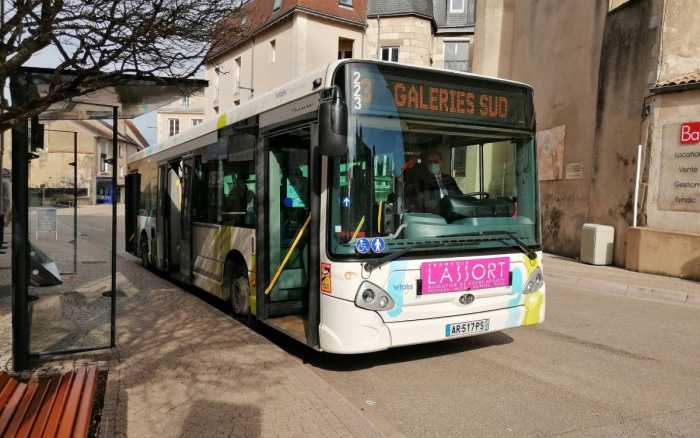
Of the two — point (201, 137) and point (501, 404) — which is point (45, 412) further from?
point (201, 137)

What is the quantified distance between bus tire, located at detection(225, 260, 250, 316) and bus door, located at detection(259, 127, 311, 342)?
2.62ft

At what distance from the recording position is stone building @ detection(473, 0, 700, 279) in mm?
12539

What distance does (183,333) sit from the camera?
19.9ft

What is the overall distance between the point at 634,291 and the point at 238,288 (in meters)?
7.82

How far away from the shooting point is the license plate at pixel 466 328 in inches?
203

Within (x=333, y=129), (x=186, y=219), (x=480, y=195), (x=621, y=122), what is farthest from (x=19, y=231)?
(x=621, y=122)

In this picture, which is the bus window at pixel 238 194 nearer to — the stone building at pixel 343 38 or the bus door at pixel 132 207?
the bus door at pixel 132 207

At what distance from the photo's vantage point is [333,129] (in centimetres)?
450

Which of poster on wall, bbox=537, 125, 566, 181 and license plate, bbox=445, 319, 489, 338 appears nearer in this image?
license plate, bbox=445, 319, 489, 338

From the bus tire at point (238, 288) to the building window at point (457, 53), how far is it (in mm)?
31423

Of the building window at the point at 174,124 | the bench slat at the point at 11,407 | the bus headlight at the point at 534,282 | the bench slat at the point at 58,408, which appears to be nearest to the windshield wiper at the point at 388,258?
the bus headlight at the point at 534,282

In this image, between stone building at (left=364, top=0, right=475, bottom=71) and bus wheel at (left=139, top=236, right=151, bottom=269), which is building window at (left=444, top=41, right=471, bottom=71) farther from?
bus wheel at (left=139, top=236, right=151, bottom=269)

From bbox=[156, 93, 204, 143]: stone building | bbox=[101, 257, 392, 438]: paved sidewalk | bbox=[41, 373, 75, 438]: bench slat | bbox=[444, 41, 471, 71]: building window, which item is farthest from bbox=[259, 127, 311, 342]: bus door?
bbox=[156, 93, 204, 143]: stone building

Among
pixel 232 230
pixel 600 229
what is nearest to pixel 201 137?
pixel 232 230
